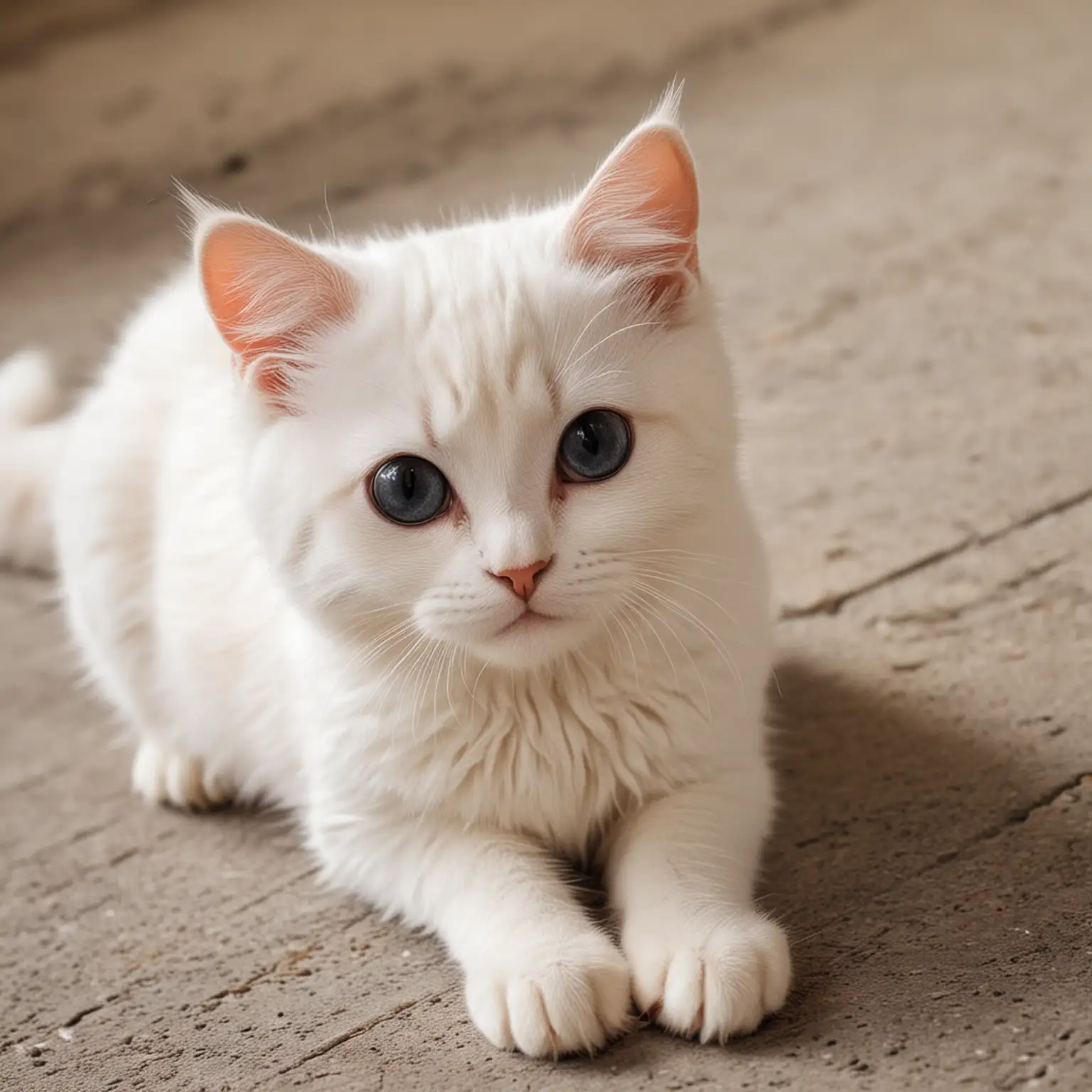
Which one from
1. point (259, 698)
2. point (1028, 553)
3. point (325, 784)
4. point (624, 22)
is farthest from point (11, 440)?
point (624, 22)

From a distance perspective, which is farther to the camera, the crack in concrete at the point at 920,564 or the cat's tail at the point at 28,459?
the cat's tail at the point at 28,459

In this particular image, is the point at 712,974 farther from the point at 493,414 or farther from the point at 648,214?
the point at 648,214

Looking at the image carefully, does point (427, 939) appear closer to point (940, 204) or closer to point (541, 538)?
point (541, 538)

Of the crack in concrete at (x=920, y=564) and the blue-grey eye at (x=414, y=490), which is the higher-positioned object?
the blue-grey eye at (x=414, y=490)

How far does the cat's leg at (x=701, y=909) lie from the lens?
1.78 meters

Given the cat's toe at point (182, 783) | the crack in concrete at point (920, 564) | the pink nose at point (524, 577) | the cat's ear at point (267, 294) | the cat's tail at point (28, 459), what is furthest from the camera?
the cat's tail at point (28, 459)

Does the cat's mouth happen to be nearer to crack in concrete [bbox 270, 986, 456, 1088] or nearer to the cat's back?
crack in concrete [bbox 270, 986, 456, 1088]

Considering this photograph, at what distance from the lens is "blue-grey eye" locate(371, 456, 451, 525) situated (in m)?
1.83

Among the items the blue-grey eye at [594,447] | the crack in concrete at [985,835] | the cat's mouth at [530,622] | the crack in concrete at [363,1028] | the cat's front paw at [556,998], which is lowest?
the crack in concrete at [985,835]

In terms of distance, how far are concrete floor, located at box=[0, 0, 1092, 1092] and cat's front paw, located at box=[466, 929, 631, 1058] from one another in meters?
0.04

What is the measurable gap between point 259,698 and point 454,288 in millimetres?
860

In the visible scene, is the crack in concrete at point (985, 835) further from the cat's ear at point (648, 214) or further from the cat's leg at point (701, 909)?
the cat's ear at point (648, 214)

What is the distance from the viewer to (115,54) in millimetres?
5781

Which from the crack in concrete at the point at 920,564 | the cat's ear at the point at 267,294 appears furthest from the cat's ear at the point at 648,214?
the crack in concrete at the point at 920,564
